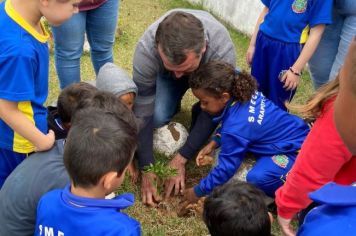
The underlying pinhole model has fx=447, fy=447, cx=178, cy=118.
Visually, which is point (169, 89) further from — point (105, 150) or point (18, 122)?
point (105, 150)

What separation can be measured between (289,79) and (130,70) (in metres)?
1.80

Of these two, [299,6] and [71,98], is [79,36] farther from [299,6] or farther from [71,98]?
[299,6]

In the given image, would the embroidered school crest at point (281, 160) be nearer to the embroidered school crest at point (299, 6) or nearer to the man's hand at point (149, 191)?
the man's hand at point (149, 191)

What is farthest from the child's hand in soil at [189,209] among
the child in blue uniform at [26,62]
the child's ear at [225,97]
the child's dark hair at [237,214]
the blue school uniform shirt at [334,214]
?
the blue school uniform shirt at [334,214]

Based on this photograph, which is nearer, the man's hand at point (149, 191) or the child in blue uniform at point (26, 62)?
the child in blue uniform at point (26, 62)

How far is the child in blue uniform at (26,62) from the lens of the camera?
80.0 inches

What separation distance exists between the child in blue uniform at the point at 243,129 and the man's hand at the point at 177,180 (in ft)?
0.47

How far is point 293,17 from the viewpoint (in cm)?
300

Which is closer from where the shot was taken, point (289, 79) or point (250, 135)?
point (250, 135)

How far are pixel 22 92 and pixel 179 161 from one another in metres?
1.30

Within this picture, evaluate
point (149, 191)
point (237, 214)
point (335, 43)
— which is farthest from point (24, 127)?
point (335, 43)

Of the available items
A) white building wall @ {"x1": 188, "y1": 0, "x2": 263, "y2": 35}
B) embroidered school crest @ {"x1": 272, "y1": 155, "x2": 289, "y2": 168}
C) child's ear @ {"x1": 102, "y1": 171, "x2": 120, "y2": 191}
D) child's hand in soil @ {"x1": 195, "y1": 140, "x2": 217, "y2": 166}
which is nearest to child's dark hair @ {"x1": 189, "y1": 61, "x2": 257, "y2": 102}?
embroidered school crest @ {"x1": 272, "y1": 155, "x2": 289, "y2": 168}

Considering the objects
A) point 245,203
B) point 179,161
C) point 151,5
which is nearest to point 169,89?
point 179,161

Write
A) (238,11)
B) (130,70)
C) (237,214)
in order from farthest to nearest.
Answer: (238,11) → (130,70) → (237,214)
